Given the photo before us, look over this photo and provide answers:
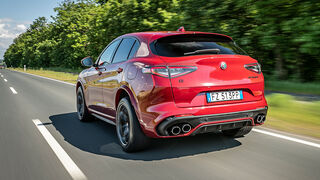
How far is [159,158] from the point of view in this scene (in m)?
4.14

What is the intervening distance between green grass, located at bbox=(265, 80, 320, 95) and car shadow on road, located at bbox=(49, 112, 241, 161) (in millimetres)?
4557

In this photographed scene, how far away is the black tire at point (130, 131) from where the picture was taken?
4258mm

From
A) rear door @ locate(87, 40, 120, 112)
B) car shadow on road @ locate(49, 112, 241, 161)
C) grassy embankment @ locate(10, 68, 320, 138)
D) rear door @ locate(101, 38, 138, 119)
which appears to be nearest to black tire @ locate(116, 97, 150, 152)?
car shadow on road @ locate(49, 112, 241, 161)

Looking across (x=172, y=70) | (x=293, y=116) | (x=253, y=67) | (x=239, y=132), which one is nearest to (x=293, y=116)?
(x=293, y=116)

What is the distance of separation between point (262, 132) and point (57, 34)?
61.6 meters

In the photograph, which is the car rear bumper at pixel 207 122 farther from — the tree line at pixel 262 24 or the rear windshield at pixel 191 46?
the tree line at pixel 262 24

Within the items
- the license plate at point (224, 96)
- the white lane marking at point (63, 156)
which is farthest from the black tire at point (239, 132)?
the white lane marking at point (63, 156)

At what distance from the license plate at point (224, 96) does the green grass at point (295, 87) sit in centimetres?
515

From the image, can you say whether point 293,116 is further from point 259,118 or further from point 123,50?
point 123,50

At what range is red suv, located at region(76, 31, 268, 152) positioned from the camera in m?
3.84

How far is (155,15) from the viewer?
16.7m

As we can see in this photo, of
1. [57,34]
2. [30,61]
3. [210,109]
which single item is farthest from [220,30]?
[30,61]

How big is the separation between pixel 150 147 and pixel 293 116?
3065 millimetres

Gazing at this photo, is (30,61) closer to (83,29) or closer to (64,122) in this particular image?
(83,29)
